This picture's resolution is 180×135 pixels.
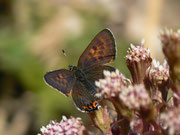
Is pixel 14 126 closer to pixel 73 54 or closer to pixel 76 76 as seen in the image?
pixel 73 54

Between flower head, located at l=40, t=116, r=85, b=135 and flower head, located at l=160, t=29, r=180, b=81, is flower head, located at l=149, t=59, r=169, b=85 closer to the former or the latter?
flower head, located at l=160, t=29, r=180, b=81

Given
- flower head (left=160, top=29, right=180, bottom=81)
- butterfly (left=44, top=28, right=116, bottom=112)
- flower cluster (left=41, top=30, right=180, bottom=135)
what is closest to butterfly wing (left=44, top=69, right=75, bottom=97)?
butterfly (left=44, top=28, right=116, bottom=112)

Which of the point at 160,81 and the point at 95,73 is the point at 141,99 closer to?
the point at 160,81

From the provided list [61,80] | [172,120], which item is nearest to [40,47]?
[61,80]

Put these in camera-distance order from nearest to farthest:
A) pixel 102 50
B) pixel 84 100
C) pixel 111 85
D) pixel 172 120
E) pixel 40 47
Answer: pixel 172 120 → pixel 111 85 → pixel 84 100 → pixel 102 50 → pixel 40 47

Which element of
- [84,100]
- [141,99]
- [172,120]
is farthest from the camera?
[84,100]

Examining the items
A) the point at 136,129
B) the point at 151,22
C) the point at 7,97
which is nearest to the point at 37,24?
the point at 7,97
